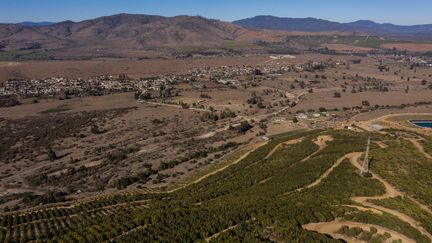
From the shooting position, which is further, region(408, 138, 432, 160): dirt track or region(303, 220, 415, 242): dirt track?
region(408, 138, 432, 160): dirt track

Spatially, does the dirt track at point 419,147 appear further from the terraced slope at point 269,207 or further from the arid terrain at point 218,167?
the terraced slope at point 269,207

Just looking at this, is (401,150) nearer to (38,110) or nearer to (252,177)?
(252,177)

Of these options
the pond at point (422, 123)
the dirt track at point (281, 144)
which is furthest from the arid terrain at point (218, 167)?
the pond at point (422, 123)

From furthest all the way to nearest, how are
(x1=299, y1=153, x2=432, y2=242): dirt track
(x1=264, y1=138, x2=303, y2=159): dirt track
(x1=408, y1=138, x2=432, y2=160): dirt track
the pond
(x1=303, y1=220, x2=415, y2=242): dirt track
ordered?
the pond → (x1=264, y1=138, x2=303, y2=159): dirt track → (x1=408, y1=138, x2=432, y2=160): dirt track → (x1=299, y1=153, x2=432, y2=242): dirt track → (x1=303, y1=220, x2=415, y2=242): dirt track

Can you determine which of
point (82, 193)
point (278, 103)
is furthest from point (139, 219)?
point (278, 103)

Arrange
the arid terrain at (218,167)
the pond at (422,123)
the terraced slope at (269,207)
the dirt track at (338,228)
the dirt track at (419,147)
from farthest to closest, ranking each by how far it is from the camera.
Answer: the pond at (422,123)
the dirt track at (419,147)
the arid terrain at (218,167)
the terraced slope at (269,207)
the dirt track at (338,228)

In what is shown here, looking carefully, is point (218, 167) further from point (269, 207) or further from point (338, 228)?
point (338, 228)

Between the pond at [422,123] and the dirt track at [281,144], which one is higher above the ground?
the dirt track at [281,144]

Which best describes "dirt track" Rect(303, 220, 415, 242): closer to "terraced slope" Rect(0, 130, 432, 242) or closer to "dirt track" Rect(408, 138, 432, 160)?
"terraced slope" Rect(0, 130, 432, 242)

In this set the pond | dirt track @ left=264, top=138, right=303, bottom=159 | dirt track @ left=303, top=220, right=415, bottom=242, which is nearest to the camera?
dirt track @ left=303, top=220, right=415, bottom=242

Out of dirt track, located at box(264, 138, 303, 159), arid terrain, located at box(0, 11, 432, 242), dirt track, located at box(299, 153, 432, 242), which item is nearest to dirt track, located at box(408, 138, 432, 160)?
arid terrain, located at box(0, 11, 432, 242)

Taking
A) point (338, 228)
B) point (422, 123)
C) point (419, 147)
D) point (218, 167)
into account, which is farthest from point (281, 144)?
point (422, 123)
